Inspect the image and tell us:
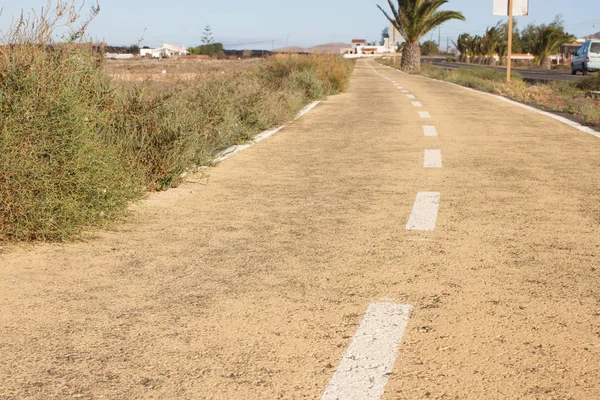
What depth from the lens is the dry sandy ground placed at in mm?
3346

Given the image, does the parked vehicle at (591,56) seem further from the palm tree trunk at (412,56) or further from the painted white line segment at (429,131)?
the painted white line segment at (429,131)

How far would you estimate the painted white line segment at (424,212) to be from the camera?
619cm

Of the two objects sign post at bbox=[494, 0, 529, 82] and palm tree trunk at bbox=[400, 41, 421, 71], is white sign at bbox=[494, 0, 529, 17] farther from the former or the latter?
palm tree trunk at bbox=[400, 41, 421, 71]

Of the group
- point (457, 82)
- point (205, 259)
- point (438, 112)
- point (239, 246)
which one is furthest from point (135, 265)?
point (457, 82)

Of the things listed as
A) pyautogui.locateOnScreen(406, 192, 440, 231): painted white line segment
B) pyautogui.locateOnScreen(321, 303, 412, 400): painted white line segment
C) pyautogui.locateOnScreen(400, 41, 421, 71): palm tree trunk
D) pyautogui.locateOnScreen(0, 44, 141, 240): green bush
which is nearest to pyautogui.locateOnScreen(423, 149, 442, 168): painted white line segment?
pyautogui.locateOnScreen(406, 192, 440, 231): painted white line segment

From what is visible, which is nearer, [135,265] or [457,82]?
[135,265]

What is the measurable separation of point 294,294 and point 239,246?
1.22 meters

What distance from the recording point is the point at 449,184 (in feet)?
26.8

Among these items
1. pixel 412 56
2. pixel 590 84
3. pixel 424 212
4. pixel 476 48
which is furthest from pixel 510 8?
pixel 476 48

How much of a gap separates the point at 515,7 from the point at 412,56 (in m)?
25.2

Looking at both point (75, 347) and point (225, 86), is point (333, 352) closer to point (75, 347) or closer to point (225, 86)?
point (75, 347)

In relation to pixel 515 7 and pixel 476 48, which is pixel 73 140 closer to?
pixel 515 7

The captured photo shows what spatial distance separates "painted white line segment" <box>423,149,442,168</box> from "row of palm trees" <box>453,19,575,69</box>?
219ft

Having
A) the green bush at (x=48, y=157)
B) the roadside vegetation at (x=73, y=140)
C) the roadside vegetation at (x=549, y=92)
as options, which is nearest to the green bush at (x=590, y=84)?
the roadside vegetation at (x=549, y=92)
